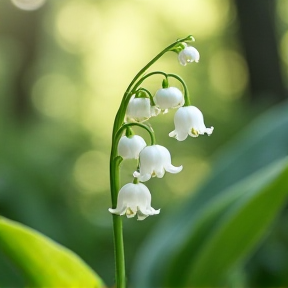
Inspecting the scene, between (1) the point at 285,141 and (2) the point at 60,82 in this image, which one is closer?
(1) the point at 285,141

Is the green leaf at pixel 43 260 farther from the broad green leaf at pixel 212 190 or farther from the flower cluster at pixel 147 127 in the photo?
the broad green leaf at pixel 212 190

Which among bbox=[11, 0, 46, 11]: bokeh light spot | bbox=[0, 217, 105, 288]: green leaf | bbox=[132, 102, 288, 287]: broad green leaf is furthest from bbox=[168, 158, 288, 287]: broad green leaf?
bbox=[11, 0, 46, 11]: bokeh light spot

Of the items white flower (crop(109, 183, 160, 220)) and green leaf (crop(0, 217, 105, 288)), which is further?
green leaf (crop(0, 217, 105, 288))

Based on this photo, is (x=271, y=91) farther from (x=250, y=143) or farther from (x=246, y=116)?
(x=250, y=143)

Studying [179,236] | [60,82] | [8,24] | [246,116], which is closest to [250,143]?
[179,236]

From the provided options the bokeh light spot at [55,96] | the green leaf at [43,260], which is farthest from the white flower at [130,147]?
the bokeh light spot at [55,96]

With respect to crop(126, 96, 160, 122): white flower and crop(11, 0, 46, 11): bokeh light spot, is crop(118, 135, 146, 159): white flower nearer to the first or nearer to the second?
crop(126, 96, 160, 122): white flower

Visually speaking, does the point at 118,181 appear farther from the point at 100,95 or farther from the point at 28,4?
the point at 100,95

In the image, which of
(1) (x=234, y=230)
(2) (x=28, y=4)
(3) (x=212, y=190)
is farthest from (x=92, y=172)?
(1) (x=234, y=230)
